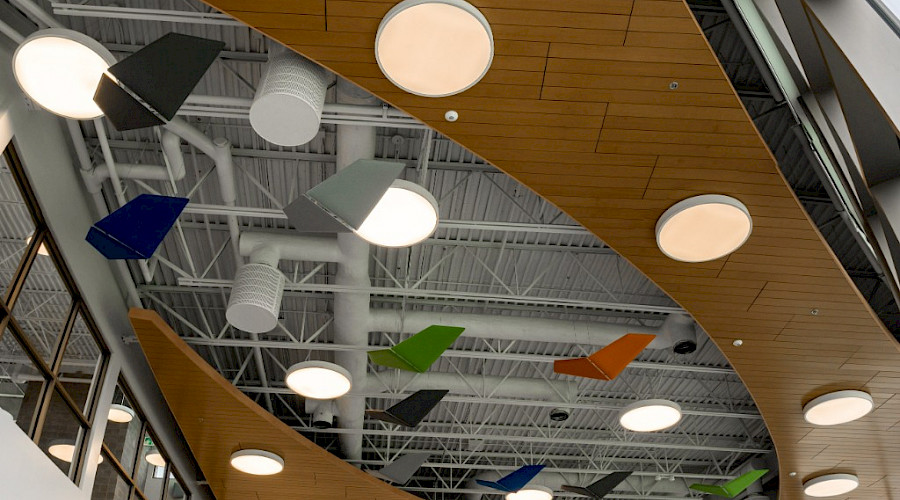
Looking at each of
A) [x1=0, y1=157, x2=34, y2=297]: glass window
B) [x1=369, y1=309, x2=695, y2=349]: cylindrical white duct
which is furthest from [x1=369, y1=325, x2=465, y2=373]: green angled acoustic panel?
[x1=0, y1=157, x2=34, y2=297]: glass window

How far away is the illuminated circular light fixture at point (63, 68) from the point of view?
727 cm

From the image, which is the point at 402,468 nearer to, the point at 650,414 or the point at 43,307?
the point at 650,414

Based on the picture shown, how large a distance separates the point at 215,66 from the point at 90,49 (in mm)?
3094

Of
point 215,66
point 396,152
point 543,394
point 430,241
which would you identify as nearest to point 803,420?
point 543,394

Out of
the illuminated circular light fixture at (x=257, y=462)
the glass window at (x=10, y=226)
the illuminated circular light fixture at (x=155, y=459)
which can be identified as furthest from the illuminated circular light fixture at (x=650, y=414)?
the glass window at (x=10, y=226)

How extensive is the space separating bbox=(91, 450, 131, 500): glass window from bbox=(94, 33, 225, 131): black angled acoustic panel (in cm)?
776

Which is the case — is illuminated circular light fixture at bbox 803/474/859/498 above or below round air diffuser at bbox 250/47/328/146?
below

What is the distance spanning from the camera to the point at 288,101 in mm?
7684

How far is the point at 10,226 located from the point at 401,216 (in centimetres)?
515

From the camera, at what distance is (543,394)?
16469mm

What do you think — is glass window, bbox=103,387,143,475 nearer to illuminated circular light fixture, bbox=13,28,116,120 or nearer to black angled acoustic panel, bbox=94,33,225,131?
illuminated circular light fixture, bbox=13,28,116,120

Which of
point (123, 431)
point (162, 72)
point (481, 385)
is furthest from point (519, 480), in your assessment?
point (162, 72)

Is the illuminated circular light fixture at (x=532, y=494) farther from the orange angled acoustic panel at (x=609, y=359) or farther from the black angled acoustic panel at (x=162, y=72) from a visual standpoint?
the black angled acoustic panel at (x=162, y=72)

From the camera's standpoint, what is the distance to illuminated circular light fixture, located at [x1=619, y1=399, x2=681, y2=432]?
1409 cm
